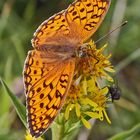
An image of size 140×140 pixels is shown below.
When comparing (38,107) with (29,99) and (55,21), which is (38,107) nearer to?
(29,99)

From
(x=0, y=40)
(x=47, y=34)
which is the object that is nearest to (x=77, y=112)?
(x=47, y=34)

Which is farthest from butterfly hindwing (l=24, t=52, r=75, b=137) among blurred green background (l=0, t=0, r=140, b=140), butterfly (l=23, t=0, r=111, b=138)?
blurred green background (l=0, t=0, r=140, b=140)

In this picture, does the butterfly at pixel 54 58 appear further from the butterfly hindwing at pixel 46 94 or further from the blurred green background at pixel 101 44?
the blurred green background at pixel 101 44

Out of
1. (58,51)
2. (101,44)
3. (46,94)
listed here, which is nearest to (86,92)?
(46,94)

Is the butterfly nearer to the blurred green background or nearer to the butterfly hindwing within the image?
the butterfly hindwing

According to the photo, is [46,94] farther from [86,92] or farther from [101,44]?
[101,44]

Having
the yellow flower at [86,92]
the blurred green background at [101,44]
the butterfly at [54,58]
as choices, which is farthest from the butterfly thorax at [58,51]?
the blurred green background at [101,44]
